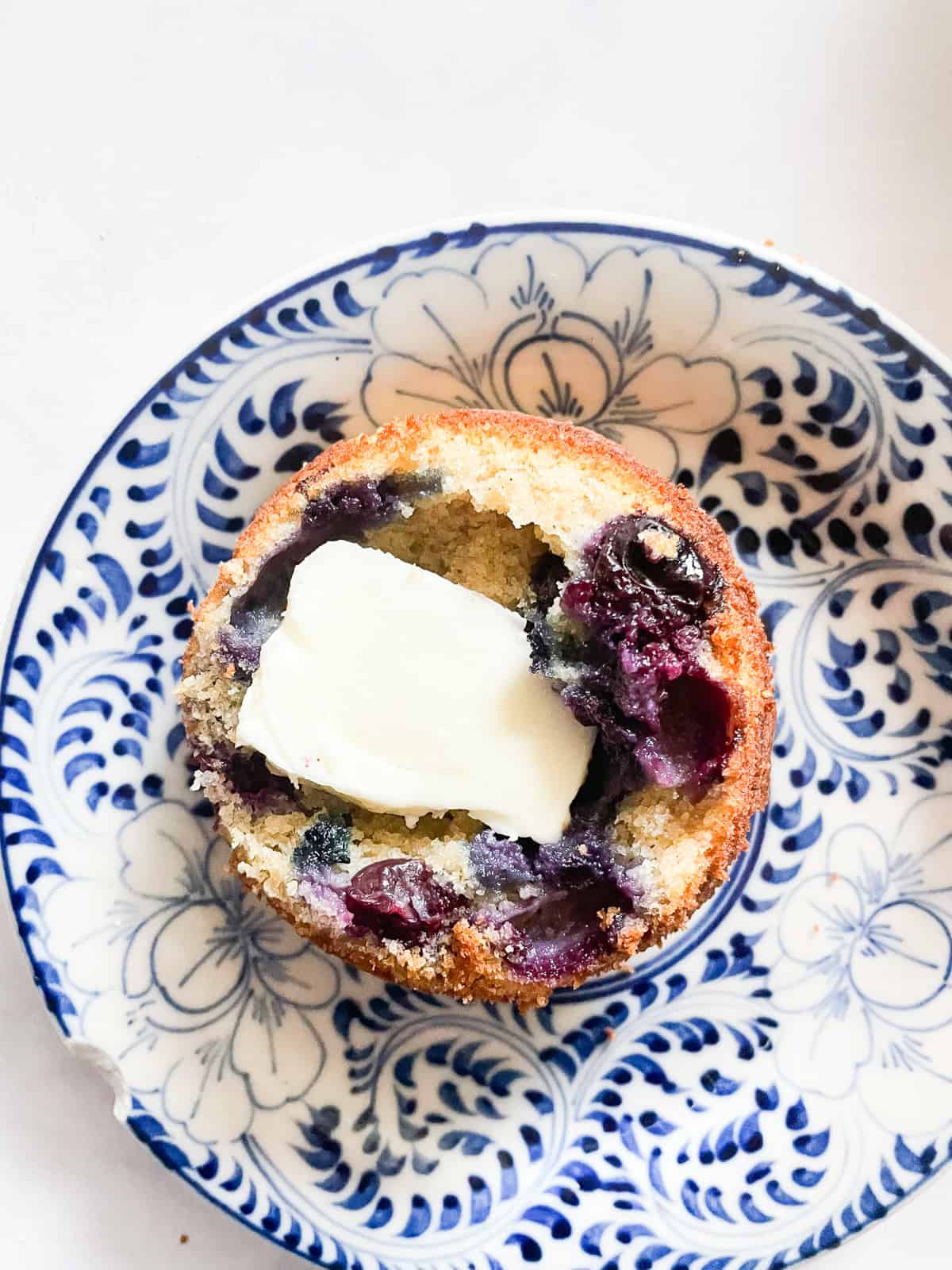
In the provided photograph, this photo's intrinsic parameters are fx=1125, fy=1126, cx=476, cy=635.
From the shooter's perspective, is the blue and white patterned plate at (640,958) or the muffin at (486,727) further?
the blue and white patterned plate at (640,958)

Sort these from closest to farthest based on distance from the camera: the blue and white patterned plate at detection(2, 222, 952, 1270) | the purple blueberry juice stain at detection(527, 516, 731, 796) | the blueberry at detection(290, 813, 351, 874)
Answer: the purple blueberry juice stain at detection(527, 516, 731, 796) < the blueberry at detection(290, 813, 351, 874) < the blue and white patterned plate at detection(2, 222, 952, 1270)

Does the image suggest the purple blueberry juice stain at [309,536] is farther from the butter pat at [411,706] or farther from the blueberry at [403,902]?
the blueberry at [403,902]

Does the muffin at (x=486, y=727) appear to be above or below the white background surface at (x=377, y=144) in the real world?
below

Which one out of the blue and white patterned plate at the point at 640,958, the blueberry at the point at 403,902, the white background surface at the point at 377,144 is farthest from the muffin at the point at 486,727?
the white background surface at the point at 377,144

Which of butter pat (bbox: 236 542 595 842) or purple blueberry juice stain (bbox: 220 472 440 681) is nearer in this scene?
butter pat (bbox: 236 542 595 842)

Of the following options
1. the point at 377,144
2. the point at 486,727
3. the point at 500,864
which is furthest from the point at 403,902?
the point at 377,144

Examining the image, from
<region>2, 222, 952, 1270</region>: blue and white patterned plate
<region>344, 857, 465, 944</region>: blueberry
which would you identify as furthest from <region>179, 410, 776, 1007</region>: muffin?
<region>2, 222, 952, 1270</region>: blue and white patterned plate

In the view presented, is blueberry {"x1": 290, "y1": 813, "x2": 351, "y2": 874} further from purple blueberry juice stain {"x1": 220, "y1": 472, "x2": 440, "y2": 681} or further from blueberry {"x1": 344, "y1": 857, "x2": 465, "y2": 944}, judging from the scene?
purple blueberry juice stain {"x1": 220, "y1": 472, "x2": 440, "y2": 681}

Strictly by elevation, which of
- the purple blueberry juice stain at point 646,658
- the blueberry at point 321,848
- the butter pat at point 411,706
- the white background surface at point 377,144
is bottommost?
the blueberry at point 321,848
